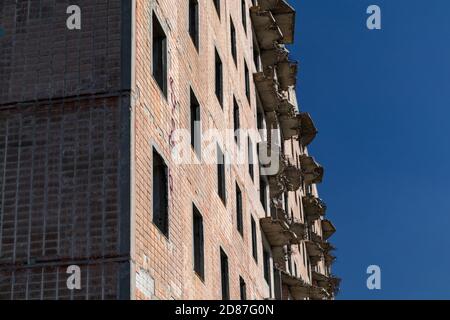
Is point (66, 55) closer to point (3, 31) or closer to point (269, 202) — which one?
point (3, 31)

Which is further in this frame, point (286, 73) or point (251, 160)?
point (286, 73)

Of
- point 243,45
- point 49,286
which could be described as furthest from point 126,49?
point 243,45

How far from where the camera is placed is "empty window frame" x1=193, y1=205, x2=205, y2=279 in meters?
19.1

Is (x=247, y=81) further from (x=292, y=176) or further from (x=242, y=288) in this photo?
(x=292, y=176)

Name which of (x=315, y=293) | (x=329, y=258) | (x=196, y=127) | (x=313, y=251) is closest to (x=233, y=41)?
(x=196, y=127)

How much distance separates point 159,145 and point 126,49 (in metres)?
2.02

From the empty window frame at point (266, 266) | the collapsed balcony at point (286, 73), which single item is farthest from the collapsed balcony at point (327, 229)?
the empty window frame at point (266, 266)

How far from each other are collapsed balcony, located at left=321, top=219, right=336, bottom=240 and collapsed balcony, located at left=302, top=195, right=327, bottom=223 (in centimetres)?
965

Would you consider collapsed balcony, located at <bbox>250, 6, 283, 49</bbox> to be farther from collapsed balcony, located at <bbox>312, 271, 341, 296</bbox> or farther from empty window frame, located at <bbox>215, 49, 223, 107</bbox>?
collapsed balcony, located at <bbox>312, 271, 341, 296</bbox>

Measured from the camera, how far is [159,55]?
17.9 meters

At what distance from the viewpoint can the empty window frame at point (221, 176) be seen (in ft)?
74.7

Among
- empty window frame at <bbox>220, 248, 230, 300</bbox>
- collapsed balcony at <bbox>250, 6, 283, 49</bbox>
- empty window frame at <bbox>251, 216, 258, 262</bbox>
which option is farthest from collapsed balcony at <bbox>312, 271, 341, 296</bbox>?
empty window frame at <bbox>220, 248, 230, 300</bbox>

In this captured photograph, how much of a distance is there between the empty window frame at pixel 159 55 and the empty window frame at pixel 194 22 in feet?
10.4

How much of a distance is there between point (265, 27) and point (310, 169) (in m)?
18.7
